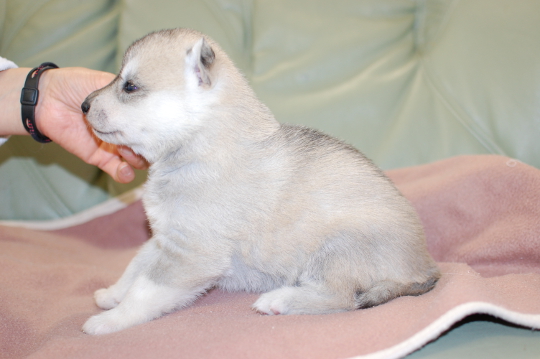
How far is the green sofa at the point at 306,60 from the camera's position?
2.97 m

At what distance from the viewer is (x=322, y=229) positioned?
181cm

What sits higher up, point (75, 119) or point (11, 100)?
point (11, 100)

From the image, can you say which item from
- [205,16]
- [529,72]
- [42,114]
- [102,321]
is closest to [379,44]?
[529,72]

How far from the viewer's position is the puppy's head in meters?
1.80

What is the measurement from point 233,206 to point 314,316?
0.55m

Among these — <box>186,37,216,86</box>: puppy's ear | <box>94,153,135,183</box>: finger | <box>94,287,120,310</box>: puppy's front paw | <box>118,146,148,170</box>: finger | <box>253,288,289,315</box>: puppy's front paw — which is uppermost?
<box>186,37,216,86</box>: puppy's ear

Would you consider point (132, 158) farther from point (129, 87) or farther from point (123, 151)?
point (129, 87)

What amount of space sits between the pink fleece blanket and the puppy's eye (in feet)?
3.17

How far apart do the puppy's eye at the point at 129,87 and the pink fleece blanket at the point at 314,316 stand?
3.17ft

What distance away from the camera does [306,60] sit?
317cm

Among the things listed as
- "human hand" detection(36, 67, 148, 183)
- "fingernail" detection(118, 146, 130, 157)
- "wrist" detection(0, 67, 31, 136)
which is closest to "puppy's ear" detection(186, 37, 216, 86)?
"fingernail" detection(118, 146, 130, 157)

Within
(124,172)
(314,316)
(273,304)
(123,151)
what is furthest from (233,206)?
(124,172)

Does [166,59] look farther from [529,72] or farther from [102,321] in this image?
[529,72]

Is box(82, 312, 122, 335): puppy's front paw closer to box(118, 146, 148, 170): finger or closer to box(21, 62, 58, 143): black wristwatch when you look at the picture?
box(118, 146, 148, 170): finger
